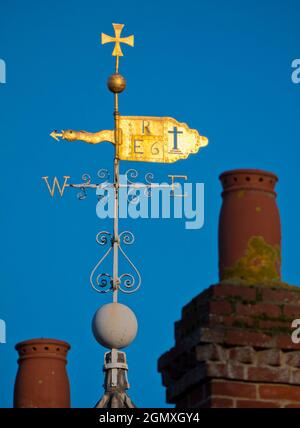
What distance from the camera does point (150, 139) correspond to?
2162 cm

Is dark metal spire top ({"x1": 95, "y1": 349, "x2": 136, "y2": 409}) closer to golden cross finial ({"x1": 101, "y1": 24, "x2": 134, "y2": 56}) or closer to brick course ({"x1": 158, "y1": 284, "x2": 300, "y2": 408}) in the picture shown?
golden cross finial ({"x1": 101, "y1": 24, "x2": 134, "y2": 56})

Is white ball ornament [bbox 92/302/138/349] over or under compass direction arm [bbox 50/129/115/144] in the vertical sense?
under

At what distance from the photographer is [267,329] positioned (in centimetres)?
1188

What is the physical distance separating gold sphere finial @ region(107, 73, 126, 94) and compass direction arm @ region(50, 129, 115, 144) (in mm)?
744

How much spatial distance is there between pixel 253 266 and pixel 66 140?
11103 millimetres

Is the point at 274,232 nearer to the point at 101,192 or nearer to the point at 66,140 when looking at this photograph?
the point at 101,192

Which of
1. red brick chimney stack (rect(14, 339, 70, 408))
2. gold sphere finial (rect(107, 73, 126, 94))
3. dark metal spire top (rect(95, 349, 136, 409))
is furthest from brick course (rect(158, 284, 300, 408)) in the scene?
gold sphere finial (rect(107, 73, 126, 94))

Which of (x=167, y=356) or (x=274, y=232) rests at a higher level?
(x=274, y=232)

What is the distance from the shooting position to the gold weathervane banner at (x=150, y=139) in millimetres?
21281

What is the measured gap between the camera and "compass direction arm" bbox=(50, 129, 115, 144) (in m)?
21.6

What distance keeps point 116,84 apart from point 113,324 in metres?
4.37

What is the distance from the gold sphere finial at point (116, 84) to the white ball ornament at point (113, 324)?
3.95 m
